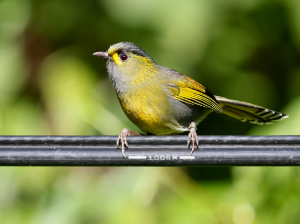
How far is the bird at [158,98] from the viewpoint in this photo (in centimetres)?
459

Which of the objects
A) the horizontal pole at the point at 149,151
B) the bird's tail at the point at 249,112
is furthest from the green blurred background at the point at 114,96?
the horizontal pole at the point at 149,151

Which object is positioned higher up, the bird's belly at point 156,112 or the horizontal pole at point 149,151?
the bird's belly at point 156,112

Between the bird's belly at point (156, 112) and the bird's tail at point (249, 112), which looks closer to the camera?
the bird's belly at point (156, 112)

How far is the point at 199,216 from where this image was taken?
5188 millimetres

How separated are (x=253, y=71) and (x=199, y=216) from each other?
87.2 inches

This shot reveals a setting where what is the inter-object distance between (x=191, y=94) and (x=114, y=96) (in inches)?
65.8

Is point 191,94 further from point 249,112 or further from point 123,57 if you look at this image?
point 123,57

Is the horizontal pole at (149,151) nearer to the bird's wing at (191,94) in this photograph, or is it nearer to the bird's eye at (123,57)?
the bird's wing at (191,94)

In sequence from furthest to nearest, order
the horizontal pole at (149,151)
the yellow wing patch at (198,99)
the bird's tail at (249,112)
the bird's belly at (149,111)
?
the bird's tail at (249,112) → the yellow wing patch at (198,99) → the bird's belly at (149,111) → the horizontal pole at (149,151)

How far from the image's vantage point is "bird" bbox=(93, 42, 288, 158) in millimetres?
4590

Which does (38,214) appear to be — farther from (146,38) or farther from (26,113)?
(146,38)

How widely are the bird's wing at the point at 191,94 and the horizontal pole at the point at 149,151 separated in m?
1.86

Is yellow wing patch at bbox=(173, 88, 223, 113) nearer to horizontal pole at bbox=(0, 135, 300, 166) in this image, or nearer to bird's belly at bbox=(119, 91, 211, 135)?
bird's belly at bbox=(119, 91, 211, 135)

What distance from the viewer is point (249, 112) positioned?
16.9ft
